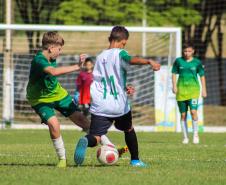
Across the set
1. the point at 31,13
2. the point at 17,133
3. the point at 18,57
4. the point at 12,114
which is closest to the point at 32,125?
the point at 12,114

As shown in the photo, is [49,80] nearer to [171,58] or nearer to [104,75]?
[104,75]

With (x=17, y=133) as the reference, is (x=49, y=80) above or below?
above

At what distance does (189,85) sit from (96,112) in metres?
6.75

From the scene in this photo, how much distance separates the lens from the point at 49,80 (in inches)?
409

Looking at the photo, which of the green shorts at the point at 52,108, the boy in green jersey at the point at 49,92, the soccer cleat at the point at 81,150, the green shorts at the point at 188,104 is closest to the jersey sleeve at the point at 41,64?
the boy in green jersey at the point at 49,92

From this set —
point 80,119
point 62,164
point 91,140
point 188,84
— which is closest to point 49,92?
point 80,119

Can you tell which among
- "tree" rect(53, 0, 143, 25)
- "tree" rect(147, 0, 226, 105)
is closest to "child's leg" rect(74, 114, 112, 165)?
"tree" rect(53, 0, 143, 25)

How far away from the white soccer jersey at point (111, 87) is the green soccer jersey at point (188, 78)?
6.52 meters

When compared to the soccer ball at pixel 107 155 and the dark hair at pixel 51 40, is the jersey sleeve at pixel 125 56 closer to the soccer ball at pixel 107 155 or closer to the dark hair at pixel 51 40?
the dark hair at pixel 51 40

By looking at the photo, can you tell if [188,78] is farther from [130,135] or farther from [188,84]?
[130,135]

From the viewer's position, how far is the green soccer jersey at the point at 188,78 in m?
16.7

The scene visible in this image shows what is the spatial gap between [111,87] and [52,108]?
83cm

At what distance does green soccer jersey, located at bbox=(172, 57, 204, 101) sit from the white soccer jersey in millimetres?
6520

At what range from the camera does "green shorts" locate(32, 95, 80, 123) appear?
33.6ft
